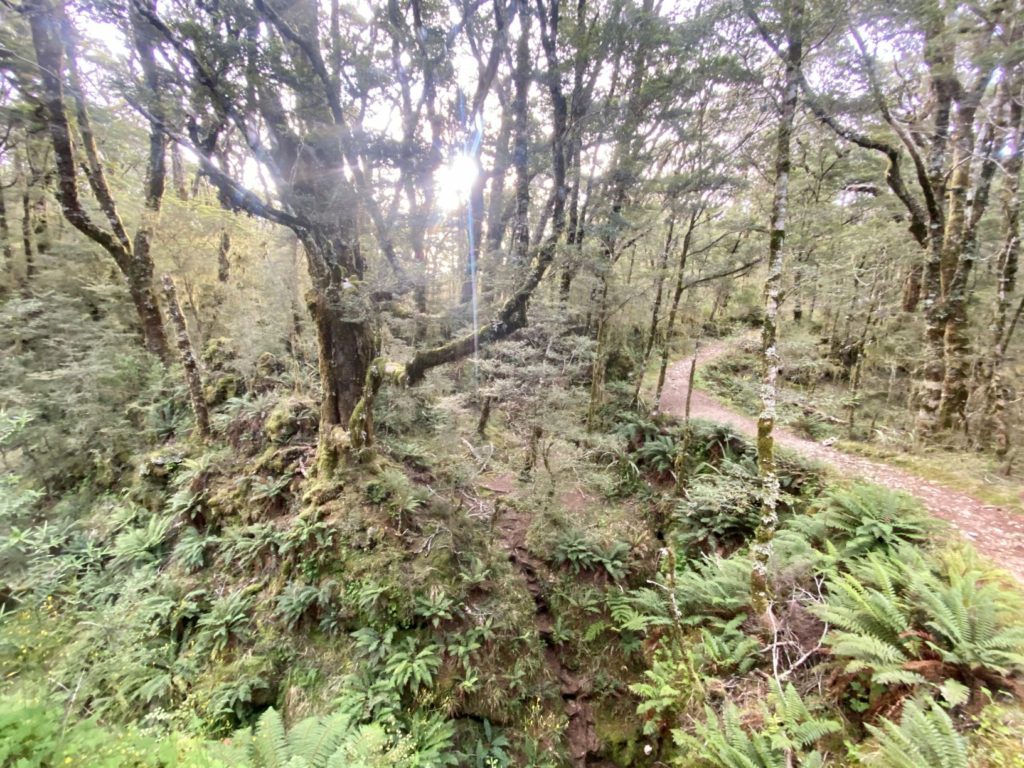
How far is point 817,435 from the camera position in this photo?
1045 centimetres

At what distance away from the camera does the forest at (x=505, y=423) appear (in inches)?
169

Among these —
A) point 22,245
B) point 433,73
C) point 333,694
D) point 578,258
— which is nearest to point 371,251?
point 433,73

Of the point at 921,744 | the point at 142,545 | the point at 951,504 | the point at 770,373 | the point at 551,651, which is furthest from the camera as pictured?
the point at 142,545

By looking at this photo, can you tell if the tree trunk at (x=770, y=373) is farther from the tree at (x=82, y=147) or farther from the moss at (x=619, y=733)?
the tree at (x=82, y=147)

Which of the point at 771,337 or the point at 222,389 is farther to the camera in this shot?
the point at 222,389

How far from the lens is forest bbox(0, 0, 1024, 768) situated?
4.29 m

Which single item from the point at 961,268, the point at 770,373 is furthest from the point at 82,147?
the point at 961,268

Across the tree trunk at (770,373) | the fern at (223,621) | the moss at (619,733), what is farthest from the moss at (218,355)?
the tree trunk at (770,373)

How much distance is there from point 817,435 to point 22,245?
91.7ft

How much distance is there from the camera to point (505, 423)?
10133mm

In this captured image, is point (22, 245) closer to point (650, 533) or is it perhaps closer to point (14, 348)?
point (14, 348)

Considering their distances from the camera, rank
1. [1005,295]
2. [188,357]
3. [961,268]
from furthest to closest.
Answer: [188,357] < [961,268] < [1005,295]

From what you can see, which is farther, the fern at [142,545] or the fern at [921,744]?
the fern at [142,545]

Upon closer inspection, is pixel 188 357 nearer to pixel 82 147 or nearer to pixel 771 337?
pixel 82 147
